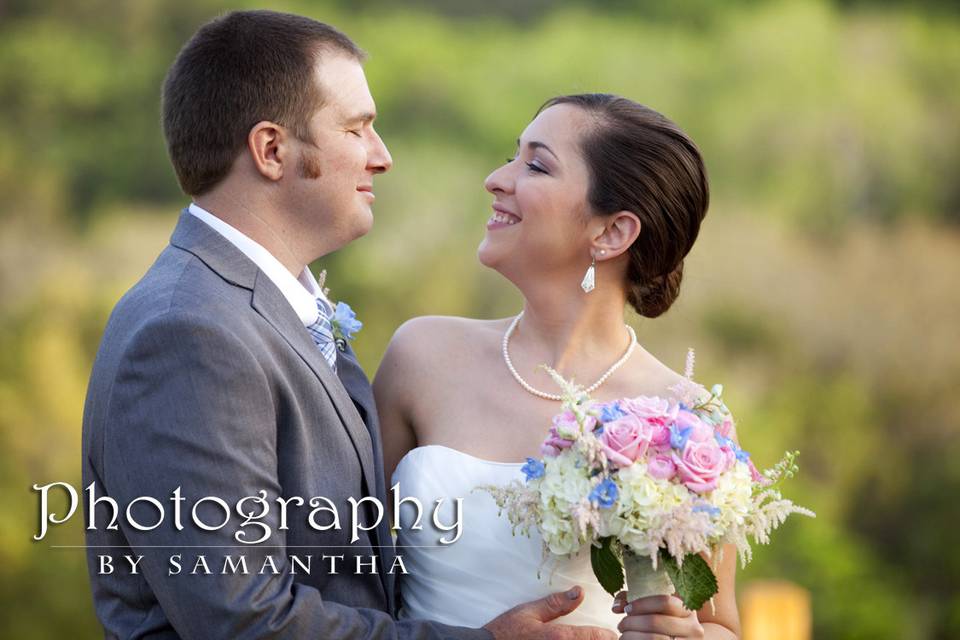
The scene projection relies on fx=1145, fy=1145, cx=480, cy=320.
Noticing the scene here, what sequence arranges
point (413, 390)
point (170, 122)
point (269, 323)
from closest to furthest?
point (269, 323), point (170, 122), point (413, 390)

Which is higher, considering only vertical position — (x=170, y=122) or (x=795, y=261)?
(x=795, y=261)

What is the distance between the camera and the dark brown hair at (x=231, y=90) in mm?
3018

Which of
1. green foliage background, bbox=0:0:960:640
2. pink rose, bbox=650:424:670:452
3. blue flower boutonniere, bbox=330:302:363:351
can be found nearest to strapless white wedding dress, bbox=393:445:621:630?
blue flower boutonniere, bbox=330:302:363:351

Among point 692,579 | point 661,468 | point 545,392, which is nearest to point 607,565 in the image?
point 692,579

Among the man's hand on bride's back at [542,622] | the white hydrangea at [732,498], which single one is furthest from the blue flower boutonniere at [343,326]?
the white hydrangea at [732,498]

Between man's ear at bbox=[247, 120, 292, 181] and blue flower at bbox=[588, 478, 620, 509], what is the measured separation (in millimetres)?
1162

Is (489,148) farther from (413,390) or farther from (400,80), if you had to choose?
(413,390)

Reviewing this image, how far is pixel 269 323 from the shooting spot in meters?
2.87

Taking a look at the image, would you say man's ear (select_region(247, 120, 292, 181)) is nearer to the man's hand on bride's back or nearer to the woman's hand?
the man's hand on bride's back

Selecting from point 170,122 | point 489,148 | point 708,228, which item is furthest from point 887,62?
point 170,122

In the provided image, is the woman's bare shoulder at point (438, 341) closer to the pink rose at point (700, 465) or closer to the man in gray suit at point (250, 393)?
the man in gray suit at point (250, 393)

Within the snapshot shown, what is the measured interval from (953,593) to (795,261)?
11.1ft

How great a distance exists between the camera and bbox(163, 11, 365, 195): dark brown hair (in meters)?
3.02

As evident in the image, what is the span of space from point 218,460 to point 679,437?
1.17 meters
